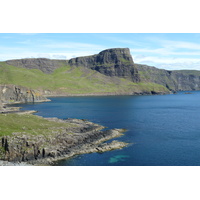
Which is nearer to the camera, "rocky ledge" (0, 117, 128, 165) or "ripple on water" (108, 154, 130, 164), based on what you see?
"rocky ledge" (0, 117, 128, 165)

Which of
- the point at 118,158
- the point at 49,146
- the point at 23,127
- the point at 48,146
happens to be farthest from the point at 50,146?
the point at 118,158

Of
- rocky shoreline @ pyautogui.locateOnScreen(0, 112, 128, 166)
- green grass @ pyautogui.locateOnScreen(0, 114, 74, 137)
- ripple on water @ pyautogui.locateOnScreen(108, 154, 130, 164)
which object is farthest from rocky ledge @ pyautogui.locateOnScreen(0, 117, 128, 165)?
ripple on water @ pyautogui.locateOnScreen(108, 154, 130, 164)

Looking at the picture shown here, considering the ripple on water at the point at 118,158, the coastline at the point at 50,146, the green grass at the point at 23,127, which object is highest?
the green grass at the point at 23,127

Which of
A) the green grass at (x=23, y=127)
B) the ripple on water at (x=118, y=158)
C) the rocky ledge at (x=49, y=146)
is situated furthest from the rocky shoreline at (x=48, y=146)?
the ripple on water at (x=118, y=158)

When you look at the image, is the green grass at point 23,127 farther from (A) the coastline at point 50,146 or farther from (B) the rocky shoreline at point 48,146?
(A) the coastline at point 50,146

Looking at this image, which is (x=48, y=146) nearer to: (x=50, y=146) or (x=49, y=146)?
(x=49, y=146)

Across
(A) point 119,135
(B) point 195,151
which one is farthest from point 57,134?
A: (B) point 195,151

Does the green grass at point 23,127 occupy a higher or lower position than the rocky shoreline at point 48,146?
higher

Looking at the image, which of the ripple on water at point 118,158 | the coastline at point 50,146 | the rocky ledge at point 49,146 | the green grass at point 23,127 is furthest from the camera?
the green grass at point 23,127

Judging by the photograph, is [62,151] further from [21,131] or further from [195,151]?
[195,151]

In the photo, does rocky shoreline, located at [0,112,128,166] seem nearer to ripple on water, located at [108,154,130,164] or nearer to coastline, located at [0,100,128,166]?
coastline, located at [0,100,128,166]
